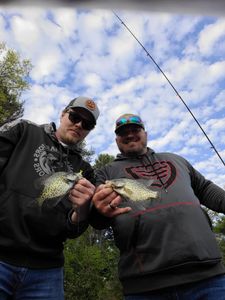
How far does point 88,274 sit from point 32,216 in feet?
78.6

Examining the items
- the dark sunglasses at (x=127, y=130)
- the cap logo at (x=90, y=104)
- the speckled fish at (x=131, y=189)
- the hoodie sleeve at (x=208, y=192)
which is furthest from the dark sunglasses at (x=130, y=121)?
the speckled fish at (x=131, y=189)

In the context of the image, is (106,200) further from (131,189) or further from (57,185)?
(57,185)

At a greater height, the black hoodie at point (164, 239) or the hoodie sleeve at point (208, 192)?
the hoodie sleeve at point (208, 192)

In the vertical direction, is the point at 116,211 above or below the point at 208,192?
below

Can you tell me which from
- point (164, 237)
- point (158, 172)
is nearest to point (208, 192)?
point (158, 172)

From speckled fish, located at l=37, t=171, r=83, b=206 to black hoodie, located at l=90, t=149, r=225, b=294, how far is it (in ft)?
1.75

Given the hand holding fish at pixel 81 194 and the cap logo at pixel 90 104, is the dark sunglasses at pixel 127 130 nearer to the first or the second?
the cap logo at pixel 90 104

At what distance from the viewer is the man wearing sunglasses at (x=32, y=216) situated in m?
2.81

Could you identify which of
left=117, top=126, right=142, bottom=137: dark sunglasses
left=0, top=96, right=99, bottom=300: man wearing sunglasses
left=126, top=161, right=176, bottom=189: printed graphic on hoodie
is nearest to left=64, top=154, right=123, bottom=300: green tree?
left=117, top=126, right=142, bottom=137: dark sunglasses

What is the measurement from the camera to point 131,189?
9.82 ft

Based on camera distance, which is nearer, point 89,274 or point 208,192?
point 208,192

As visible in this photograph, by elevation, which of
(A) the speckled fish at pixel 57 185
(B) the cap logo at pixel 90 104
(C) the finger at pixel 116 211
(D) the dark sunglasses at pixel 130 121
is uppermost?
(B) the cap logo at pixel 90 104

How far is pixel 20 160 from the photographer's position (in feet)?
10.4

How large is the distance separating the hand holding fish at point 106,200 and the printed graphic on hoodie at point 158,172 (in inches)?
27.5
